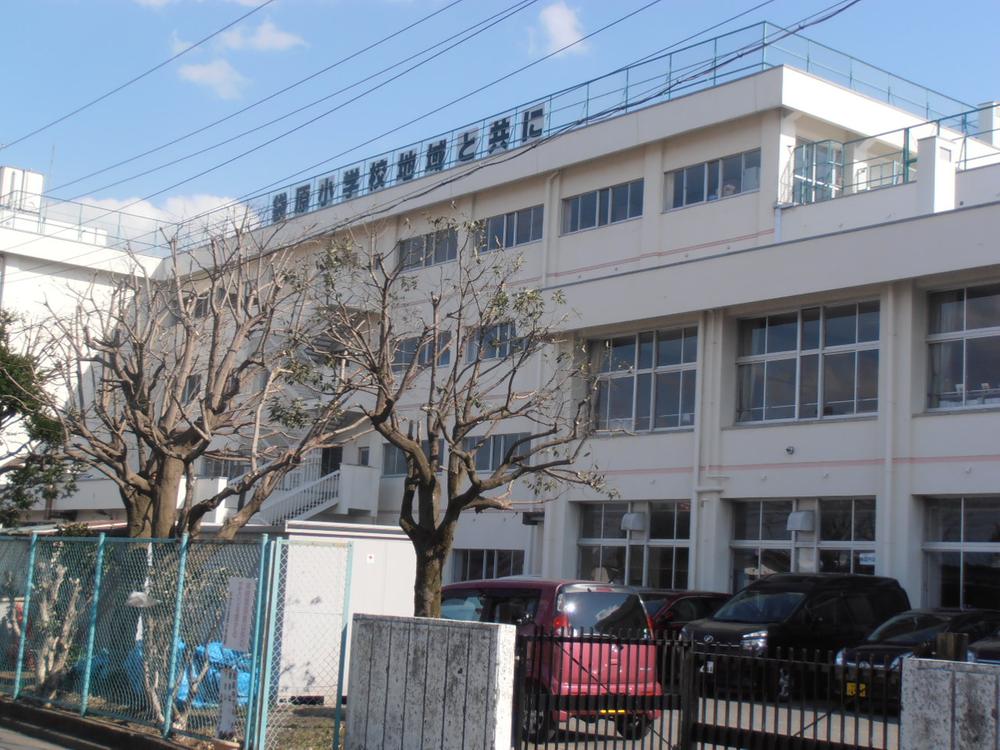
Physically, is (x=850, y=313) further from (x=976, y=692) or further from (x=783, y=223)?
(x=976, y=692)

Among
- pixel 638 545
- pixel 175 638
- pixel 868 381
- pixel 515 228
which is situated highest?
pixel 515 228

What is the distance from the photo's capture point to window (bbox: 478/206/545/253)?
33656mm

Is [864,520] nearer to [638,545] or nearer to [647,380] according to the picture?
[638,545]

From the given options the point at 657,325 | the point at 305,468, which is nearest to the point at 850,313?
the point at 657,325

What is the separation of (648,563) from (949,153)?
11.4m

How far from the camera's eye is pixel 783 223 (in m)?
27.3

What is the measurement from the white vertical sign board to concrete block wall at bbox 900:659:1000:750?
231 inches

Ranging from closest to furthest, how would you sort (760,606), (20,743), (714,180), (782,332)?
(20,743)
(760,606)
(782,332)
(714,180)

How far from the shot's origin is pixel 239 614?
36.7 ft

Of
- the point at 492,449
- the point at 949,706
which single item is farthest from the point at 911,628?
the point at 492,449

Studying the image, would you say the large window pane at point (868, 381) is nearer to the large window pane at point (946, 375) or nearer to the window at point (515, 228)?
the large window pane at point (946, 375)

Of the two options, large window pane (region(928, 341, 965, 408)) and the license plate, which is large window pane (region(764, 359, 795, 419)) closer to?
large window pane (region(928, 341, 965, 408))

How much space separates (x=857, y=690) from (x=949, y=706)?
80cm

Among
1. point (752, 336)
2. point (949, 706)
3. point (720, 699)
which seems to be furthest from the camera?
point (752, 336)
